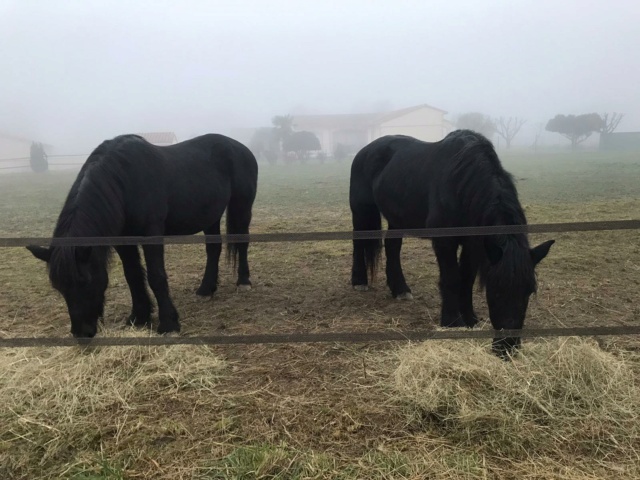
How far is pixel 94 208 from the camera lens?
3580mm

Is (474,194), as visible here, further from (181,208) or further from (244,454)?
(181,208)

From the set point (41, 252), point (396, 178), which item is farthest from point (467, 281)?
point (41, 252)

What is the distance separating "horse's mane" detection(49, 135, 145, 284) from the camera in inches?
125

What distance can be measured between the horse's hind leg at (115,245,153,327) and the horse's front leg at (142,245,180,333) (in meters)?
0.22

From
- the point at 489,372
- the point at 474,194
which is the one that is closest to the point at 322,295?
the point at 474,194

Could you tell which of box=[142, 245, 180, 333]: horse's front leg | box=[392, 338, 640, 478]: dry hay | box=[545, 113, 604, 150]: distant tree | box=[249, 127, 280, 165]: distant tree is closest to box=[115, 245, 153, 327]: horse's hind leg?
box=[142, 245, 180, 333]: horse's front leg

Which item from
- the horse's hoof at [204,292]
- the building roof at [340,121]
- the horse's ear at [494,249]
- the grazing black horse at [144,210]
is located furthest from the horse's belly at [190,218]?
the building roof at [340,121]

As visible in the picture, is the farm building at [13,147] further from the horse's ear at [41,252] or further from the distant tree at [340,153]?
the horse's ear at [41,252]

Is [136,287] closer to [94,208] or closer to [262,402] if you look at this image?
[94,208]

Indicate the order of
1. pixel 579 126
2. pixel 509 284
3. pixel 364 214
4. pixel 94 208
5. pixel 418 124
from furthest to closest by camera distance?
pixel 579 126, pixel 418 124, pixel 364 214, pixel 94 208, pixel 509 284

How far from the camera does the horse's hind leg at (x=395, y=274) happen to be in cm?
532

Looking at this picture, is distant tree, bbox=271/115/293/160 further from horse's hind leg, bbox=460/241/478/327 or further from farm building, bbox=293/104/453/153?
horse's hind leg, bbox=460/241/478/327

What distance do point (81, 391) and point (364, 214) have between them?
153 inches

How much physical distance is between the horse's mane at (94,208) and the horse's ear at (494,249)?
2897mm
